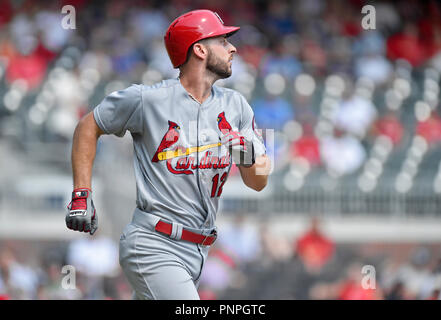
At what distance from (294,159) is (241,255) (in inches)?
65.5

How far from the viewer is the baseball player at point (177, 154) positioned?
138 inches

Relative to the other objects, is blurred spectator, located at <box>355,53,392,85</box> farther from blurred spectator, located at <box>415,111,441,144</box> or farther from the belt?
the belt

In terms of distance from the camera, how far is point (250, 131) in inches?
147

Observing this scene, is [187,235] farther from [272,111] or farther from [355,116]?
[355,116]

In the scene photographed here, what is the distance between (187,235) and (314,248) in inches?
237

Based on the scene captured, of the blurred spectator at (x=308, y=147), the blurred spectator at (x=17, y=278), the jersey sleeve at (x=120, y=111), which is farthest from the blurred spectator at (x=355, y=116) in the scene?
the jersey sleeve at (x=120, y=111)

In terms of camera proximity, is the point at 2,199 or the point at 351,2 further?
the point at 351,2

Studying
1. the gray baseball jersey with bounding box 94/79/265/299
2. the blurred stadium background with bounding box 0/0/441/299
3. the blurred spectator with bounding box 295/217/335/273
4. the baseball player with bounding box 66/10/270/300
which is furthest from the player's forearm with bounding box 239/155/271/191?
the blurred spectator with bounding box 295/217/335/273

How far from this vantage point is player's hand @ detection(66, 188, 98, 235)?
3.35 metres

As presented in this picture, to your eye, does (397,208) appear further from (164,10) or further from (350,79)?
(164,10)

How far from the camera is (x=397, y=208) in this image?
32.8ft

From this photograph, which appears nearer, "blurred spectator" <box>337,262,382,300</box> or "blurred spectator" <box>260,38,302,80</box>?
"blurred spectator" <box>337,262,382,300</box>

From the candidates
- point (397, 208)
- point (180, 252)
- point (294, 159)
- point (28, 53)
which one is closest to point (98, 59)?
point (28, 53)

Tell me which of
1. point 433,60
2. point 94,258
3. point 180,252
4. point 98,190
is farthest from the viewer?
point 433,60
